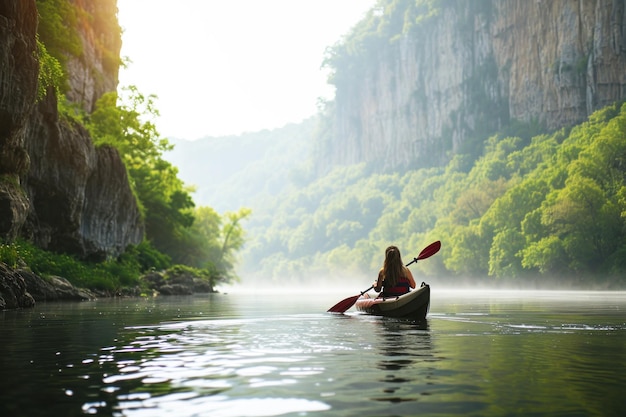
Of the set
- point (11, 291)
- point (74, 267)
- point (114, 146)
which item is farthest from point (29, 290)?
point (114, 146)

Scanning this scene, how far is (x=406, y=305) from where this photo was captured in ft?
51.7

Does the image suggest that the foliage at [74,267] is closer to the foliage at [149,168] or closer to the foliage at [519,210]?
the foliage at [149,168]

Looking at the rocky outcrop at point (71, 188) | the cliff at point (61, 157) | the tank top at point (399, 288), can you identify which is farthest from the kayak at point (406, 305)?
the rocky outcrop at point (71, 188)

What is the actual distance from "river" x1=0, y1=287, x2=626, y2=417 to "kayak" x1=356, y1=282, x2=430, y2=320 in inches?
96.3

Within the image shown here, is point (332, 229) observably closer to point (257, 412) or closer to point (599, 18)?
point (599, 18)

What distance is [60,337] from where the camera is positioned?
11.2 m

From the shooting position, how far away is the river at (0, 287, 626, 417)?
221 inches

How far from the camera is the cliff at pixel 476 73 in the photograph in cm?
9106

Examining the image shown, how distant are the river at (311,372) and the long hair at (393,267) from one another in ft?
12.7

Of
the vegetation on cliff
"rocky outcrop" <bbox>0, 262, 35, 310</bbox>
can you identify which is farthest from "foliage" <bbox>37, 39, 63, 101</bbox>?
"rocky outcrop" <bbox>0, 262, 35, 310</bbox>

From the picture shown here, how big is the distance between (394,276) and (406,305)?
130cm

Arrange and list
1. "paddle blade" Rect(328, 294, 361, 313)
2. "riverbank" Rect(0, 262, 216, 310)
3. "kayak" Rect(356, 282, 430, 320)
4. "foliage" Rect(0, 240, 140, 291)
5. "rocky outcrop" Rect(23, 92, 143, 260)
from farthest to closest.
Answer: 1. "rocky outcrop" Rect(23, 92, 143, 260)
2. "foliage" Rect(0, 240, 140, 291)
3. "paddle blade" Rect(328, 294, 361, 313)
4. "riverbank" Rect(0, 262, 216, 310)
5. "kayak" Rect(356, 282, 430, 320)

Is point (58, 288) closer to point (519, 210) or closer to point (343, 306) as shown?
point (343, 306)

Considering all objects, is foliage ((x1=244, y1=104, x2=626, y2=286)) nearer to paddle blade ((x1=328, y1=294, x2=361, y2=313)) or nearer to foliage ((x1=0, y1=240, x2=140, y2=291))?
foliage ((x1=0, y1=240, x2=140, y2=291))
